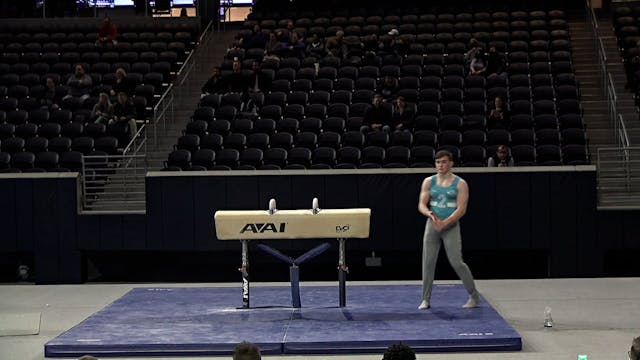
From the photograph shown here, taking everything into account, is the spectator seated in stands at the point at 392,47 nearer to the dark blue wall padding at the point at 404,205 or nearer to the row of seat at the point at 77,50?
the row of seat at the point at 77,50

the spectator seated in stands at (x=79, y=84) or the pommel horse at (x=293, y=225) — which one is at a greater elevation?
the spectator seated in stands at (x=79, y=84)

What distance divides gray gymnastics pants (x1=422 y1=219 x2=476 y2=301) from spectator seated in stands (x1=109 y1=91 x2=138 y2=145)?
333 inches

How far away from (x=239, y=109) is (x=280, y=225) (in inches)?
302

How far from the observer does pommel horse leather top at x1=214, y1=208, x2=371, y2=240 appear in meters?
11.7

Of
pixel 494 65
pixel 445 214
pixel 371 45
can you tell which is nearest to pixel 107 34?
pixel 371 45

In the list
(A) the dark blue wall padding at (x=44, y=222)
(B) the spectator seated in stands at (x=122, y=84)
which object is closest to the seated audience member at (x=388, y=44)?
(B) the spectator seated in stands at (x=122, y=84)

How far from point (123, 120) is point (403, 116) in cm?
512

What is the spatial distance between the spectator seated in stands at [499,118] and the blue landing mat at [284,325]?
5072 mm

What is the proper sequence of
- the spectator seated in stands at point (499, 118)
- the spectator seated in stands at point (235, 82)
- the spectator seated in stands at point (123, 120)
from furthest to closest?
the spectator seated in stands at point (235, 82) → the spectator seated in stands at point (123, 120) → the spectator seated in stands at point (499, 118)

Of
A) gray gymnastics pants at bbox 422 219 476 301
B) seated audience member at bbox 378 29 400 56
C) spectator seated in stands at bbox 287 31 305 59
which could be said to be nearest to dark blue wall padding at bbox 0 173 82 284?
gray gymnastics pants at bbox 422 219 476 301

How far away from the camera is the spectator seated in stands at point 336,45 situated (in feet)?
70.6

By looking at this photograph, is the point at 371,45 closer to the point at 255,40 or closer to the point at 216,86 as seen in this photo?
the point at 255,40

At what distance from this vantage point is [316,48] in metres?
21.8

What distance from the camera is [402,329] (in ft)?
33.4
